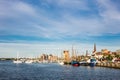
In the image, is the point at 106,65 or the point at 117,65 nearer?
the point at 117,65

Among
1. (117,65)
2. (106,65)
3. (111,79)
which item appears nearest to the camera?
(111,79)

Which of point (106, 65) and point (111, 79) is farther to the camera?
point (106, 65)

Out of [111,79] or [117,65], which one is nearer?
[111,79]

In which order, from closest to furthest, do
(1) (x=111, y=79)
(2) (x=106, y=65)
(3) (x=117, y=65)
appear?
(1) (x=111, y=79), (3) (x=117, y=65), (2) (x=106, y=65)

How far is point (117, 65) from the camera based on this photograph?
16075cm

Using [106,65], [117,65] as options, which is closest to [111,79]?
[117,65]

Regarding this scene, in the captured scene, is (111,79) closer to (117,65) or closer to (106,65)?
(117,65)

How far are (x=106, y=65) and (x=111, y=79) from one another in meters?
106

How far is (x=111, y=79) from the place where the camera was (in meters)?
82.4

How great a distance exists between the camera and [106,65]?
187 meters

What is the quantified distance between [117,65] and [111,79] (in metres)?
80.7
